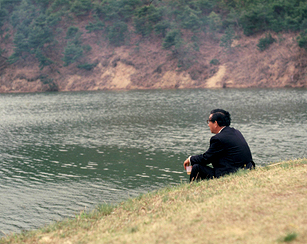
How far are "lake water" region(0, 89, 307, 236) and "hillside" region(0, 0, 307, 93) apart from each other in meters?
31.9

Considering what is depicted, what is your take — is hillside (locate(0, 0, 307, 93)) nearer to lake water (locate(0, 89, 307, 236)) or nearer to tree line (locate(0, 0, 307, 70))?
tree line (locate(0, 0, 307, 70))

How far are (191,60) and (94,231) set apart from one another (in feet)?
215

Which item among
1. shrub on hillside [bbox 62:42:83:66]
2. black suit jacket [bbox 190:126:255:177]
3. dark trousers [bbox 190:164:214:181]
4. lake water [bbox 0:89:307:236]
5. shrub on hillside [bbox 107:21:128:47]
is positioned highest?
shrub on hillside [bbox 107:21:128:47]

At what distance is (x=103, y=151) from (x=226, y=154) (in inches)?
416

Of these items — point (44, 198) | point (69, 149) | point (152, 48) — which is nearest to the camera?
point (44, 198)

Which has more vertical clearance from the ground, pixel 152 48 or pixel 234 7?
pixel 234 7

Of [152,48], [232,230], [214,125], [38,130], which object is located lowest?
[38,130]

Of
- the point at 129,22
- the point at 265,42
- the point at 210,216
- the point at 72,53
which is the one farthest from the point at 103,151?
the point at 129,22

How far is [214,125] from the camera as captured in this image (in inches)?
330

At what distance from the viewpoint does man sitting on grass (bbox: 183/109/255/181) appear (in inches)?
319

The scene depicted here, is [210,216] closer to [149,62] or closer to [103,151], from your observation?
[103,151]

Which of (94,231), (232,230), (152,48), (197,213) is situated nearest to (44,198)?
(94,231)

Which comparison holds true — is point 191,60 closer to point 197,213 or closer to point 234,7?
point 234,7

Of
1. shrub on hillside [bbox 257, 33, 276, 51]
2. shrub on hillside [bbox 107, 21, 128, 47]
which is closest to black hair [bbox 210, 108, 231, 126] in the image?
shrub on hillside [bbox 257, 33, 276, 51]
